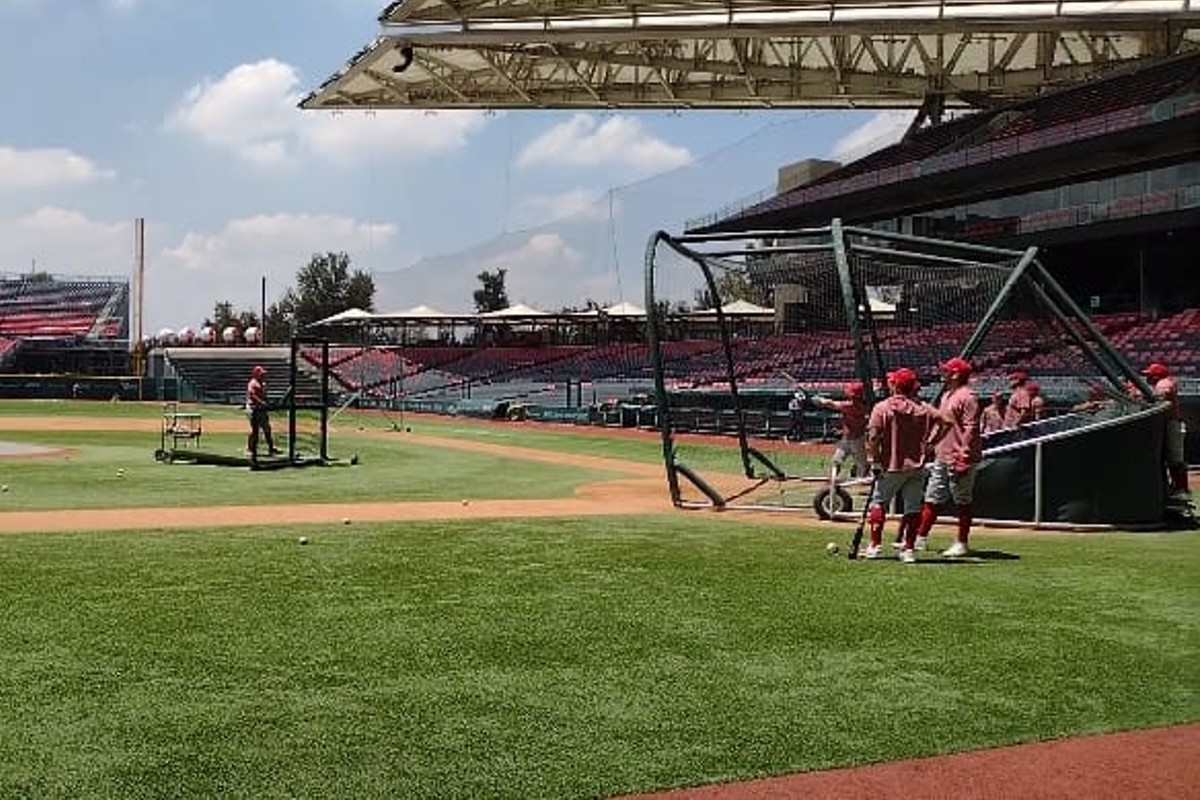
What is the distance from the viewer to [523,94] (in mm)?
46969

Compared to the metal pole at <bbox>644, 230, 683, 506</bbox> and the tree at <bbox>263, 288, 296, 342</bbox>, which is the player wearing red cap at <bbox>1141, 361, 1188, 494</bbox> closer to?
the metal pole at <bbox>644, 230, 683, 506</bbox>

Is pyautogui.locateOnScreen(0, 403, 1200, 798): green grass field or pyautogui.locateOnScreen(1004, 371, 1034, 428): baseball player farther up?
pyautogui.locateOnScreen(1004, 371, 1034, 428): baseball player

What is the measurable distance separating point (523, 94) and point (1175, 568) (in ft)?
131

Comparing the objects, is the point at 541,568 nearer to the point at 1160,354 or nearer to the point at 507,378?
the point at 1160,354

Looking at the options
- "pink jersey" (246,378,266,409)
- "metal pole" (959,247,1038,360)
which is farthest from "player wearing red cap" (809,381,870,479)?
"pink jersey" (246,378,266,409)

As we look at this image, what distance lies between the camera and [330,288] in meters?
104

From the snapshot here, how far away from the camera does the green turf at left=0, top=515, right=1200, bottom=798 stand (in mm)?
5027

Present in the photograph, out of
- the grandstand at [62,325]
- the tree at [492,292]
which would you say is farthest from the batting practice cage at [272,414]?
the tree at [492,292]

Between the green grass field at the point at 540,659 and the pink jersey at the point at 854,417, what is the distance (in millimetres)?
2829

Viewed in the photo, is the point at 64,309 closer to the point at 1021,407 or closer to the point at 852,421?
the point at 1021,407

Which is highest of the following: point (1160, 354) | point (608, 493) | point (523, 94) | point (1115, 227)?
point (523, 94)

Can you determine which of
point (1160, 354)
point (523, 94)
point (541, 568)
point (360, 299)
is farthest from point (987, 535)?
point (360, 299)

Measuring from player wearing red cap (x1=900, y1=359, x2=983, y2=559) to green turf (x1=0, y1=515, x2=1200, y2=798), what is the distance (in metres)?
0.67

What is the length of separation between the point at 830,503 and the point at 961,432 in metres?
3.33
